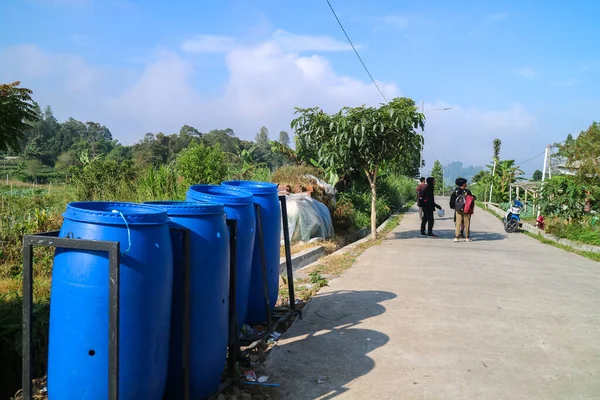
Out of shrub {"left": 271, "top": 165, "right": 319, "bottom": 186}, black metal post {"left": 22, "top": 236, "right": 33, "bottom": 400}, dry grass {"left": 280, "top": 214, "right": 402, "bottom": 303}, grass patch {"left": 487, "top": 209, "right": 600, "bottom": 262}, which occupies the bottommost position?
grass patch {"left": 487, "top": 209, "right": 600, "bottom": 262}

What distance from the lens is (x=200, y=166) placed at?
12.3 metres

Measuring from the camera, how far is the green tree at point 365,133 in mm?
11109

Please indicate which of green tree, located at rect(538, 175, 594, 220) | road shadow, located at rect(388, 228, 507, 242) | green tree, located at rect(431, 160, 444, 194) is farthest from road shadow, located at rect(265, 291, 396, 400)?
green tree, located at rect(431, 160, 444, 194)

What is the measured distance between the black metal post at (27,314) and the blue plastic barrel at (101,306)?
0.35ft

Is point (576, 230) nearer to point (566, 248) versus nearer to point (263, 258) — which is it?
point (566, 248)

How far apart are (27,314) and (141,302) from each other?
61cm

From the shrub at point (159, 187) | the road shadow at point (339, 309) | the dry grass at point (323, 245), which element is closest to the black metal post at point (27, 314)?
the road shadow at point (339, 309)

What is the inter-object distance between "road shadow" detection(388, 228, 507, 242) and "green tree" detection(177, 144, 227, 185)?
5200 mm

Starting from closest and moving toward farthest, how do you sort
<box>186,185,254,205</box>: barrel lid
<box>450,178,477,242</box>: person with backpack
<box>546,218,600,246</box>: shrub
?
<box>186,185,254,205</box>: barrel lid, <box>450,178,477,242</box>: person with backpack, <box>546,218,600,246</box>: shrub

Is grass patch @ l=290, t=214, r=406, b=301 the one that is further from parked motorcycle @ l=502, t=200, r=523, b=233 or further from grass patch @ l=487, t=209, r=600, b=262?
parked motorcycle @ l=502, t=200, r=523, b=233

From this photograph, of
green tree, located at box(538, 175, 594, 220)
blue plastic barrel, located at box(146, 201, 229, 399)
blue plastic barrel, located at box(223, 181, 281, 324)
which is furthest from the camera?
green tree, located at box(538, 175, 594, 220)

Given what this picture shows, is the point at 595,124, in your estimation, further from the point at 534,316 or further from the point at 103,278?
the point at 103,278

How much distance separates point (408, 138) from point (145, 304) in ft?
31.6

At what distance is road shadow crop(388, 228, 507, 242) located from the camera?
13.5m
